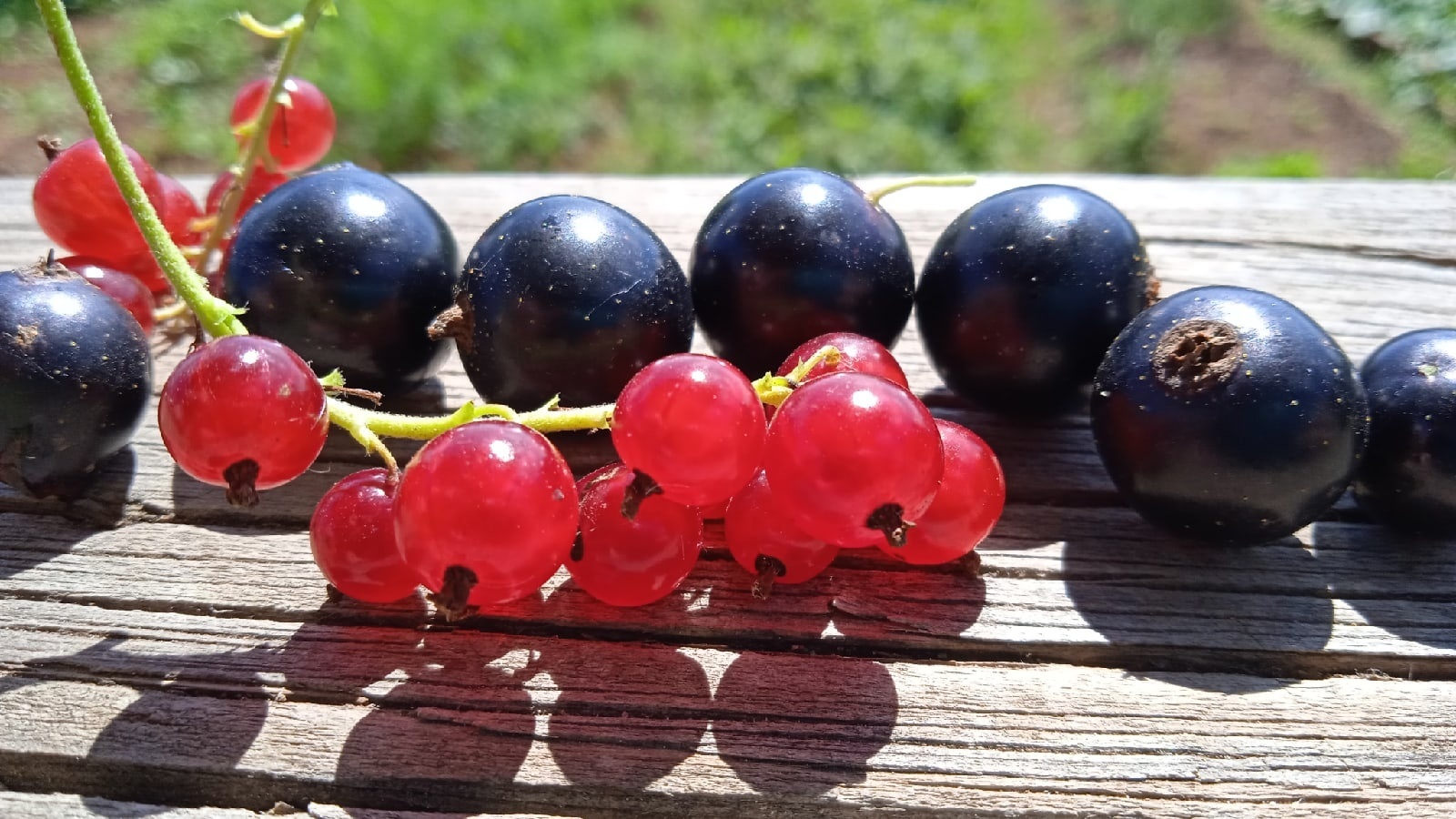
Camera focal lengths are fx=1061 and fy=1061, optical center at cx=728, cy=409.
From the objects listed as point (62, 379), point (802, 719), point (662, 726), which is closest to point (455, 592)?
point (662, 726)

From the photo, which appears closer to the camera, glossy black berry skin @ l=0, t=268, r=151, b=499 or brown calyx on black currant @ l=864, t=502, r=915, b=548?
brown calyx on black currant @ l=864, t=502, r=915, b=548

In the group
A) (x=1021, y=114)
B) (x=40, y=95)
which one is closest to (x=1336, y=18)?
(x=1021, y=114)

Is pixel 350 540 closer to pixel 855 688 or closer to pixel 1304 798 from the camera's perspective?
pixel 855 688

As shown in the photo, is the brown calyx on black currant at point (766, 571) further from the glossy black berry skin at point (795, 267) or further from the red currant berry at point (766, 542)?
the glossy black berry skin at point (795, 267)

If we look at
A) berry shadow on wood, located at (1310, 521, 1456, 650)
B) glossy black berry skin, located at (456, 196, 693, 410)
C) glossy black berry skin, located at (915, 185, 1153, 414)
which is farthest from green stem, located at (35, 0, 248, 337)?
berry shadow on wood, located at (1310, 521, 1456, 650)

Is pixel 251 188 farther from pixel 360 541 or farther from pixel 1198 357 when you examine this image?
pixel 1198 357

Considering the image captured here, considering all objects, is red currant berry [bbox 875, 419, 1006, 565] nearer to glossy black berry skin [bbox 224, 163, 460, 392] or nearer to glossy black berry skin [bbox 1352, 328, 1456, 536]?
glossy black berry skin [bbox 1352, 328, 1456, 536]
